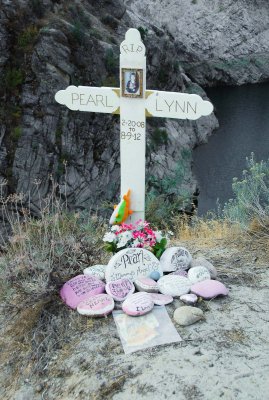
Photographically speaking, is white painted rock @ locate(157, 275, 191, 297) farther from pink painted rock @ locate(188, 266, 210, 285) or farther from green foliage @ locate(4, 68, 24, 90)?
green foliage @ locate(4, 68, 24, 90)

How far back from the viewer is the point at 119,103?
12.5ft

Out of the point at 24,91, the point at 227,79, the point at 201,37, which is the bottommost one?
the point at 24,91

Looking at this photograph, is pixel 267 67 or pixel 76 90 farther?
pixel 267 67

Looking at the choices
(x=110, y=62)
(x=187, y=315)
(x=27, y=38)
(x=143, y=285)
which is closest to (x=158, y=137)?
(x=110, y=62)

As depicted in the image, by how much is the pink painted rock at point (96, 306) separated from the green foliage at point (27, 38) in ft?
47.6

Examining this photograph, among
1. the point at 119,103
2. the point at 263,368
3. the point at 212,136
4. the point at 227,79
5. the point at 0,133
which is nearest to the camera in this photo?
the point at 263,368

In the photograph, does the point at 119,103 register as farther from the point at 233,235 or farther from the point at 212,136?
the point at 212,136

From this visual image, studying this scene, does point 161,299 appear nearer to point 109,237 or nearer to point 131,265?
point 131,265

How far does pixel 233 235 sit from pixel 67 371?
2.28 metres

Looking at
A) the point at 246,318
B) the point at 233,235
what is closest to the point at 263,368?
the point at 246,318

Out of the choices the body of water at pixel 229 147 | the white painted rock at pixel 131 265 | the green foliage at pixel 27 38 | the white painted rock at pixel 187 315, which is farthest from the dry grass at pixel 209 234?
the green foliage at pixel 27 38

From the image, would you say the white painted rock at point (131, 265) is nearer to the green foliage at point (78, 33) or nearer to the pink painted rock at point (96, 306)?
the pink painted rock at point (96, 306)

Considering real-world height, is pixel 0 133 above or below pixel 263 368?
above

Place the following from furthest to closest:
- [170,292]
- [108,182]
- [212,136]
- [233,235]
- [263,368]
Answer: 1. [212,136]
2. [108,182]
3. [233,235]
4. [170,292]
5. [263,368]
